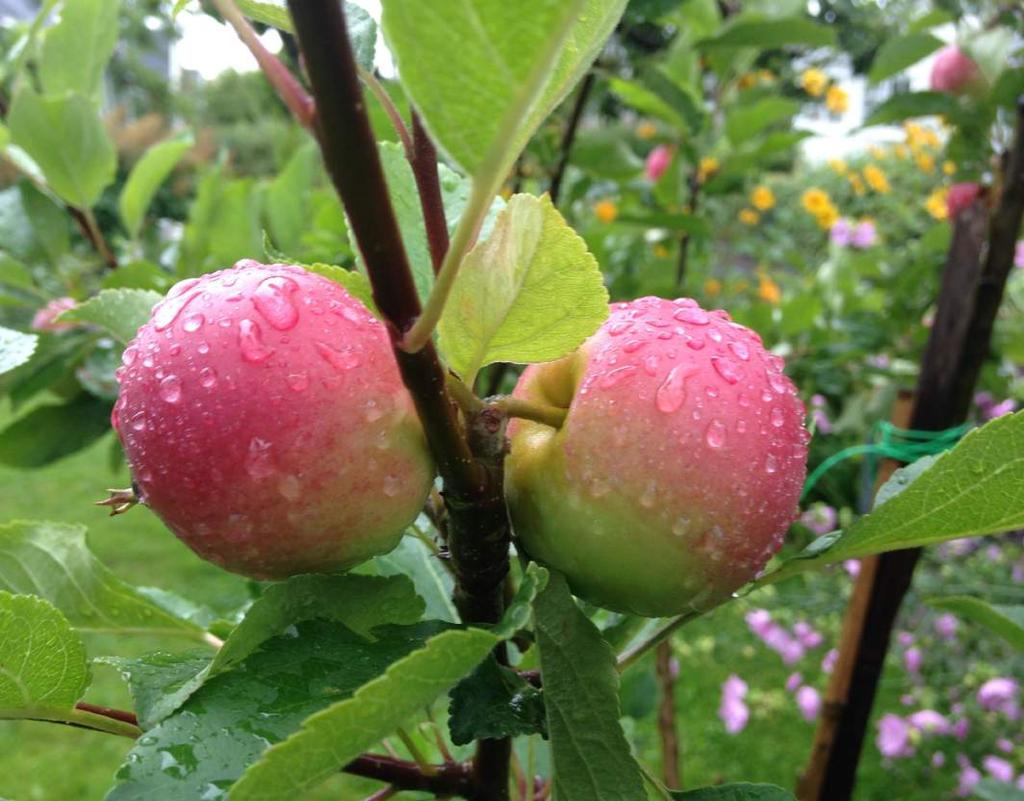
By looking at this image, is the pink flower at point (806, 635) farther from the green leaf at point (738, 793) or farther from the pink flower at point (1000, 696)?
the green leaf at point (738, 793)

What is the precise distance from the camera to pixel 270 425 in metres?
0.38

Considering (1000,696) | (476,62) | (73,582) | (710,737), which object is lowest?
(710,737)

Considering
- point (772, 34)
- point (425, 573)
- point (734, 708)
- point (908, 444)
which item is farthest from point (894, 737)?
point (425, 573)

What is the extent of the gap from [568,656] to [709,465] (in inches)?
3.9

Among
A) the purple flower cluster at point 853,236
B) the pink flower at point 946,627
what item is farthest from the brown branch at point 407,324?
the purple flower cluster at point 853,236

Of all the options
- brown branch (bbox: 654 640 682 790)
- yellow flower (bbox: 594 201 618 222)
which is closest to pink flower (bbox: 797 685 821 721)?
brown branch (bbox: 654 640 682 790)

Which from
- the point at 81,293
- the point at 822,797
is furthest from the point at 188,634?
the point at 81,293

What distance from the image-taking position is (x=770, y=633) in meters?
2.44

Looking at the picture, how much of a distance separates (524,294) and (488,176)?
0.09 meters

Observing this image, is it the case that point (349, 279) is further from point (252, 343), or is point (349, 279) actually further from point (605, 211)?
point (605, 211)

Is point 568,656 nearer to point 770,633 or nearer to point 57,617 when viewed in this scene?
point 57,617

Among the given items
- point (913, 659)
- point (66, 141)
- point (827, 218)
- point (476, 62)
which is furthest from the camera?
point (827, 218)

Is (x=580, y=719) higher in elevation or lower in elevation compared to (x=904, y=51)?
lower

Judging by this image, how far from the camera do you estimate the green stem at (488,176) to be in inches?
10.4
